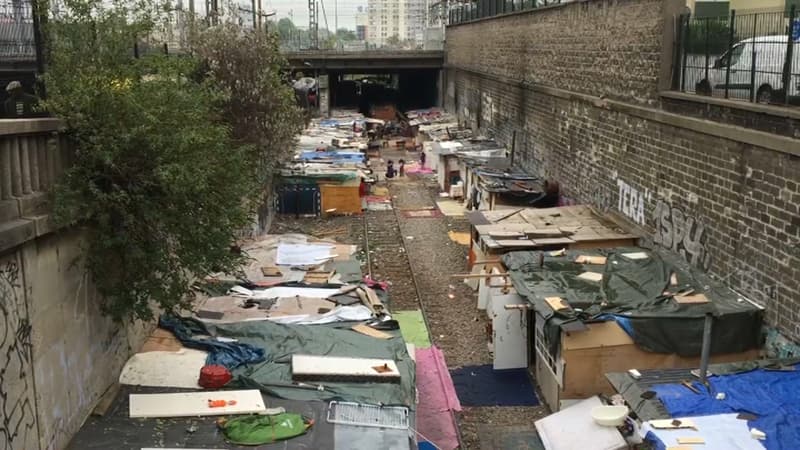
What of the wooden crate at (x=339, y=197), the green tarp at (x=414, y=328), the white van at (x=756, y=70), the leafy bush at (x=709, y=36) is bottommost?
the green tarp at (x=414, y=328)

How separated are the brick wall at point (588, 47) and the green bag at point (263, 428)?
10.7 metres

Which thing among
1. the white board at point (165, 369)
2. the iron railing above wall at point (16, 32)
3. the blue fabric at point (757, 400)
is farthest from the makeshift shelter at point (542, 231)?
the iron railing above wall at point (16, 32)

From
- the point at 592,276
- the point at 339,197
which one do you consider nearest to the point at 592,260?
the point at 592,276

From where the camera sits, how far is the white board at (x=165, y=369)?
9203mm

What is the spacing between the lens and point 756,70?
1205 centimetres

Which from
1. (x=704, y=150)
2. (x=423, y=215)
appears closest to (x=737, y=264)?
(x=704, y=150)

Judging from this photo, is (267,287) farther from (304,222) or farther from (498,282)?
(304,222)

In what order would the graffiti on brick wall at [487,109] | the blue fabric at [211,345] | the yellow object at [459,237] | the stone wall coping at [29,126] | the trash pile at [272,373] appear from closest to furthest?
the stone wall coping at [29,126]
the trash pile at [272,373]
the blue fabric at [211,345]
the yellow object at [459,237]
the graffiti on brick wall at [487,109]

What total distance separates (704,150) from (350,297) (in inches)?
259

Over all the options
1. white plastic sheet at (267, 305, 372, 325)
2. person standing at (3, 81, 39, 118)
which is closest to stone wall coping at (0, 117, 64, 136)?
person standing at (3, 81, 39, 118)

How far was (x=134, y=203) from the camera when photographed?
8.63m

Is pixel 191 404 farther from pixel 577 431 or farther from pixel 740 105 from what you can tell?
pixel 740 105

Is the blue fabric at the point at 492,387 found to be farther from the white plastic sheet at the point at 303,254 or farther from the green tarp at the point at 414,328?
the white plastic sheet at the point at 303,254

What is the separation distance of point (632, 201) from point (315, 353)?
8.99m
